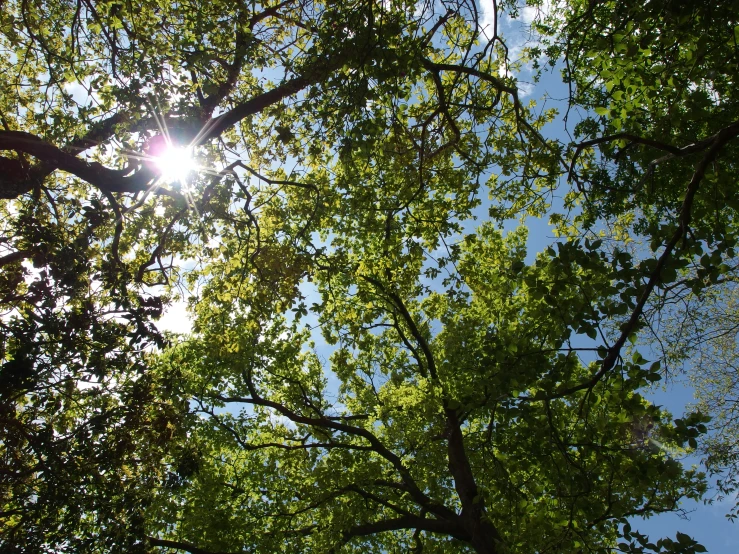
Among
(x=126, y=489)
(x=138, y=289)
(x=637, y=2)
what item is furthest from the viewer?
(x=138, y=289)

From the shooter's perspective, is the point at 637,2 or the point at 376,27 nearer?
the point at 637,2

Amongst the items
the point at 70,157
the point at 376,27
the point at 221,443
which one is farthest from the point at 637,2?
the point at 221,443

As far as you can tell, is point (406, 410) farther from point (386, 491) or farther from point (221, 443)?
point (221, 443)

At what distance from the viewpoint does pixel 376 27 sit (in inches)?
236

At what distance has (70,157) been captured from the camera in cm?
633

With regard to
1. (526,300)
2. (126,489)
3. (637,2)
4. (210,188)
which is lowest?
(126,489)

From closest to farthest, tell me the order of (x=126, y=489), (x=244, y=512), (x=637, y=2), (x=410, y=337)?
(x=637, y=2)
(x=126, y=489)
(x=244, y=512)
(x=410, y=337)

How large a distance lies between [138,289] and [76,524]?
3375 millimetres

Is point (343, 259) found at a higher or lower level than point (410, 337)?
lower

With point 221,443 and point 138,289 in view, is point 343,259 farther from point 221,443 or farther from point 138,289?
point 221,443

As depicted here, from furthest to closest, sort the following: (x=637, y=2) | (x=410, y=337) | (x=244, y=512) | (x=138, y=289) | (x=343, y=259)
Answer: (x=410, y=337) → (x=244, y=512) → (x=343, y=259) → (x=138, y=289) → (x=637, y=2)

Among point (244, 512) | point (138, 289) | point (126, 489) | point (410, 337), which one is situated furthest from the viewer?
point (410, 337)

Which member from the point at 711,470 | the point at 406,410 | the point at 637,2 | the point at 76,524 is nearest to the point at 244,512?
the point at 406,410

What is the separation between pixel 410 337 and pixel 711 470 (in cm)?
784
